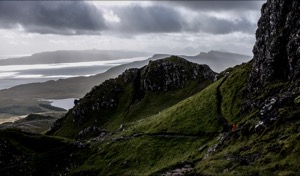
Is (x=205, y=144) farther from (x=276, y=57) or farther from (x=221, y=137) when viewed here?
(x=276, y=57)

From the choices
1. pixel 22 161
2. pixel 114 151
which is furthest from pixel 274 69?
pixel 22 161

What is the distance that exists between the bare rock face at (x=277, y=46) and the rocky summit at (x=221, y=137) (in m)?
0.29

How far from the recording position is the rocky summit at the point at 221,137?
69.2m

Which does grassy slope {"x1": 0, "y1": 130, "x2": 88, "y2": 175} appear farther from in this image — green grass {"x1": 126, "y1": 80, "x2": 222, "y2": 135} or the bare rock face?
the bare rock face

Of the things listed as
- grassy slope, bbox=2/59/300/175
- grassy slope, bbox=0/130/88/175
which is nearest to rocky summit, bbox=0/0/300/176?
grassy slope, bbox=2/59/300/175

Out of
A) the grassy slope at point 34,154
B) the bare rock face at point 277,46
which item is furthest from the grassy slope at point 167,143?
the bare rock face at point 277,46

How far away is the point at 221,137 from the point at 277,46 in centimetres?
3409

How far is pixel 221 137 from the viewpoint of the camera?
9125cm

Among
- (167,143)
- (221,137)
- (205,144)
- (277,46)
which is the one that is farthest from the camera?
(167,143)

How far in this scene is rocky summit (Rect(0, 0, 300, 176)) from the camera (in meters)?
69.2

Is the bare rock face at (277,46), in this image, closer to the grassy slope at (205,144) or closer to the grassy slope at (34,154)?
the grassy slope at (205,144)

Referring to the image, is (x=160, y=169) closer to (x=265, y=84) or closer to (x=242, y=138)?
(x=242, y=138)

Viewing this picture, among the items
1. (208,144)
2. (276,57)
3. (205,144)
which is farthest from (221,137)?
(276,57)

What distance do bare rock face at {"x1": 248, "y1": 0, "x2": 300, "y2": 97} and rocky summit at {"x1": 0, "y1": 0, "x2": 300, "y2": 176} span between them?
287 millimetres
